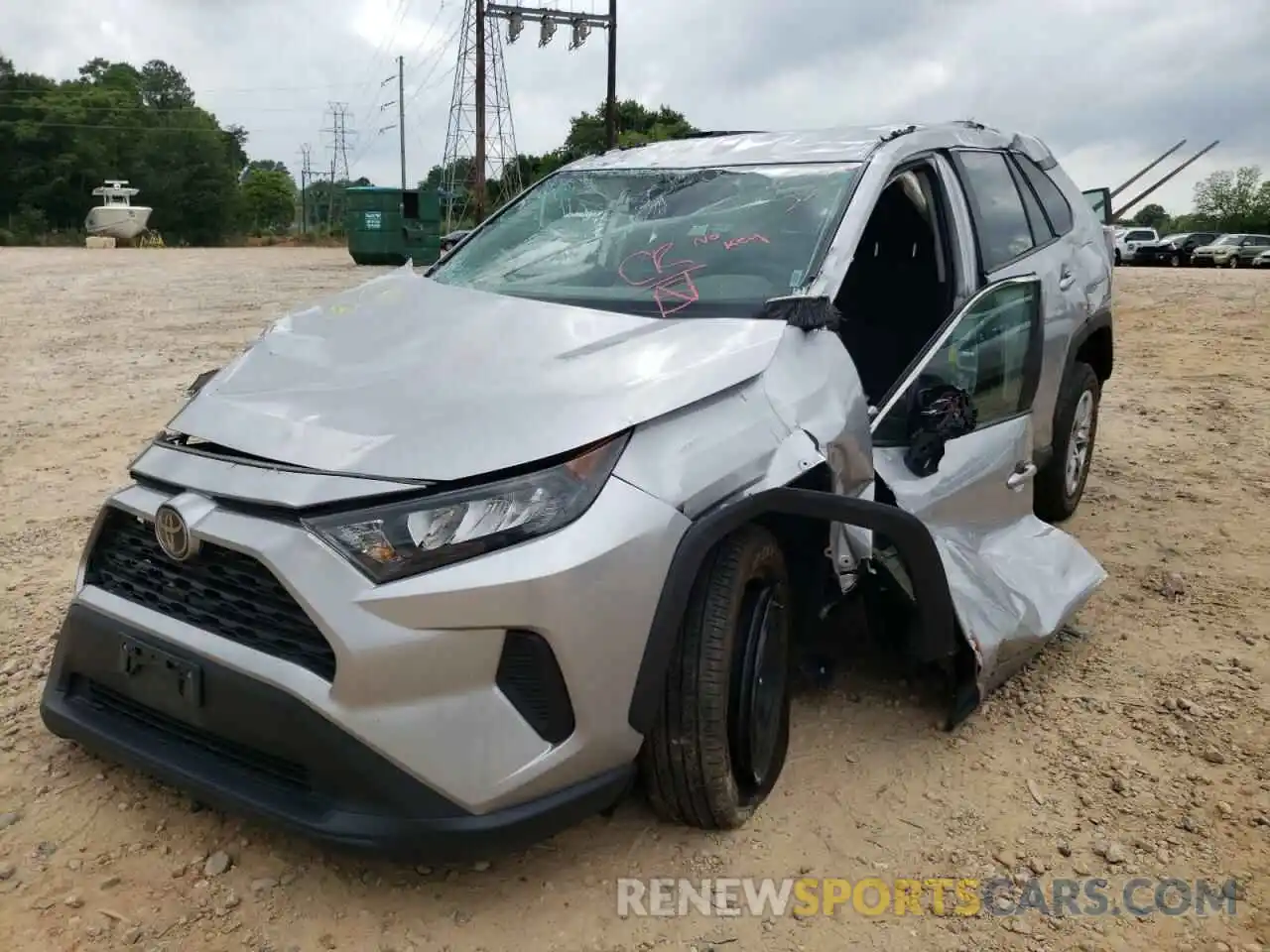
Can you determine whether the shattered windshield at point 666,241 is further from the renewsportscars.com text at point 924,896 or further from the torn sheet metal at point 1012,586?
the renewsportscars.com text at point 924,896

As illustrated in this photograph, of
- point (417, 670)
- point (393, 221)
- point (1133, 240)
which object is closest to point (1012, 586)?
point (417, 670)

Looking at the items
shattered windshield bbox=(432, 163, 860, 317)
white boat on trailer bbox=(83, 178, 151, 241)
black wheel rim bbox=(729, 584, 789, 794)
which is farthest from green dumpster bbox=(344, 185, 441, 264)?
white boat on trailer bbox=(83, 178, 151, 241)

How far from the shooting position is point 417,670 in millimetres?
2000

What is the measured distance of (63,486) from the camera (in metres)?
5.27

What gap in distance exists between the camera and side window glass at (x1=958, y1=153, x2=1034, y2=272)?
13.0ft

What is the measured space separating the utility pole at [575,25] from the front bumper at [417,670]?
870 inches

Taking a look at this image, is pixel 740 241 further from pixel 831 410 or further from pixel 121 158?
pixel 121 158

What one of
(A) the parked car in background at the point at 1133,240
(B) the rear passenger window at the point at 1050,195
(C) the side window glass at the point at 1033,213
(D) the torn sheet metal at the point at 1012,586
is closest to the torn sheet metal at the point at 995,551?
(D) the torn sheet metal at the point at 1012,586

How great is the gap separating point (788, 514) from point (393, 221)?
22.3 metres

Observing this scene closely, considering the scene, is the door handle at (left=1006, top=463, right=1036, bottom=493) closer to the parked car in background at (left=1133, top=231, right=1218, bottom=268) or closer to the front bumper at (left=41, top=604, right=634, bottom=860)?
the front bumper at (left=41, top=604, right=634, bottom=860)

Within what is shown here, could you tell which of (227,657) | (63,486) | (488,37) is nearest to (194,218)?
(488,37)

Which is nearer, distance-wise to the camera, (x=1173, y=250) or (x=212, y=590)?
(x=212, y=590)

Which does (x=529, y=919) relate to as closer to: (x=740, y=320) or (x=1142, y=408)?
(x=740, y=320)

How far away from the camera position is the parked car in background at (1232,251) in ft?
116
